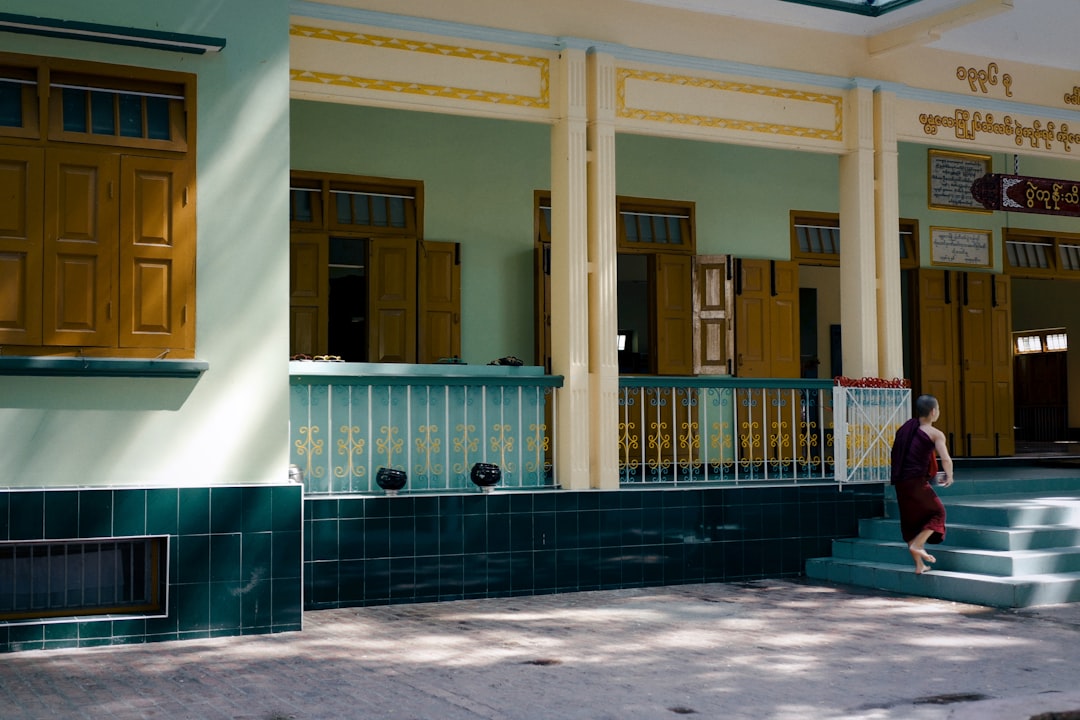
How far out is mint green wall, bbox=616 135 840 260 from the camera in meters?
13.2

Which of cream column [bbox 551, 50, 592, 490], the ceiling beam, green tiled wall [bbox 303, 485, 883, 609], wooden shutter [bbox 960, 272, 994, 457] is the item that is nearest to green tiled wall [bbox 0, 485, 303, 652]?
green tiled wall [bbox 303, 485, 883, 609]

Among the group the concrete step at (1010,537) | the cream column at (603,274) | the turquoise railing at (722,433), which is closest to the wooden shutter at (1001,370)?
the turquoise railing at (722,433)

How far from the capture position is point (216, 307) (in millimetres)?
7934

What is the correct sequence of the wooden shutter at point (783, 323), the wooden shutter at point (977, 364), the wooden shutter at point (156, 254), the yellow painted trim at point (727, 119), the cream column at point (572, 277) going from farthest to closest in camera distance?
the wooden shutter at point (977, 364) → the wooden shutter at point (783, 323) → the yellow painted trim at point (727, 119) → the cream column at point (572, 277) → the wooden shutter at point (156, 254)

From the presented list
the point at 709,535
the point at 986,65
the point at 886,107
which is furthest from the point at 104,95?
the point at 986,65

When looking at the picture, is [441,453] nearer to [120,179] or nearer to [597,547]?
[597,547]

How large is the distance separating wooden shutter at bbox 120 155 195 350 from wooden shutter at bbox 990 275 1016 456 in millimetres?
10446

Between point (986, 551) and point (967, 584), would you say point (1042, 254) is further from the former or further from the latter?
point (967, 584)

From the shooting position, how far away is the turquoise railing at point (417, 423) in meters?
9.12

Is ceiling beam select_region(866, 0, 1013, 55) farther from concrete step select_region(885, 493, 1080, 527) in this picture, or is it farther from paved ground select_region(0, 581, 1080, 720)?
paved ground select_region(0, 581, 1080, 720)

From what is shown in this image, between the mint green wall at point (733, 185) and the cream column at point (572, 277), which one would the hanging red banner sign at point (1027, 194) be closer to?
the mint green wall at point (733, 185)

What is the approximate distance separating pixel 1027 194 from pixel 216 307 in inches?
293

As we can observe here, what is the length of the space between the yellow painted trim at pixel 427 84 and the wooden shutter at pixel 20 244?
2215 millimetres

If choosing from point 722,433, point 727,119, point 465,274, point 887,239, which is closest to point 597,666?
point 722,433
